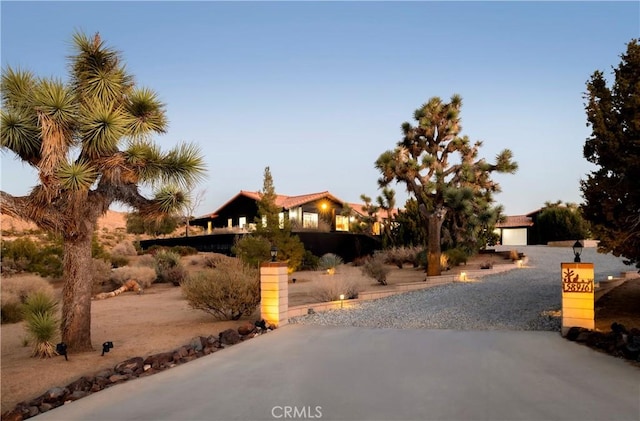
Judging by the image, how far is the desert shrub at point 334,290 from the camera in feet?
43.5

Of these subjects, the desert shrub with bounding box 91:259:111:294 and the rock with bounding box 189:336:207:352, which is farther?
the desert shrub with bounding box 91:259:111:294

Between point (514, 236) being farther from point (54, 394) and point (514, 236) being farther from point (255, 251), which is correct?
point (54, 394)

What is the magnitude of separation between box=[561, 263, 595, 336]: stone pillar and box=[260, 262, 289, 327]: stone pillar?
5516mm

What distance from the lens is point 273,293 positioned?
981cm

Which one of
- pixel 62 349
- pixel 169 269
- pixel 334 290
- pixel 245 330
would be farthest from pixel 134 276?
pixel 62 349

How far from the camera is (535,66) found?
591 inches

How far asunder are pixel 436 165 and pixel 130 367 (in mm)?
15177

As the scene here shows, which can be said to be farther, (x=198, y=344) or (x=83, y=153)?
(x=83, y=153)

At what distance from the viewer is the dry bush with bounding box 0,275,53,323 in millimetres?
12367

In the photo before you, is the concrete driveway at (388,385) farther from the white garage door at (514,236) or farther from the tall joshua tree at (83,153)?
the white garage door at (514,236)

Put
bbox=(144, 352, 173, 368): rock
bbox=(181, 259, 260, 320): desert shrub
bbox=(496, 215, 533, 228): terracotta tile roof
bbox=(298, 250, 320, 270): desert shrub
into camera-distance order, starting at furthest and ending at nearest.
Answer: bbox=(496, 215, 533, 228): terracotta tile roof < bbox=(298, 250, 320, 270): desert shrub < bbox=(181, 259, 260, 320): desert shrub < bbox=(144, 352, 173, 368): rock

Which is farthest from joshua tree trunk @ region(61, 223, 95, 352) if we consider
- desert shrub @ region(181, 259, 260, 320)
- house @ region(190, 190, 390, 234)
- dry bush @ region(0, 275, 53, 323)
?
house @ region(190, 190, 390, 234)

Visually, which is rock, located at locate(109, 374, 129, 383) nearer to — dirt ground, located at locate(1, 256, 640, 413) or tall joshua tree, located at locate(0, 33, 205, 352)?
dirt ground, located at locate(1, 256, 640, 413)

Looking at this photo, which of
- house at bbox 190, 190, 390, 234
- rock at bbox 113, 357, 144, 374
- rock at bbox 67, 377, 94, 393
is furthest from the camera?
house at bbox 190, 190, 390, 234
